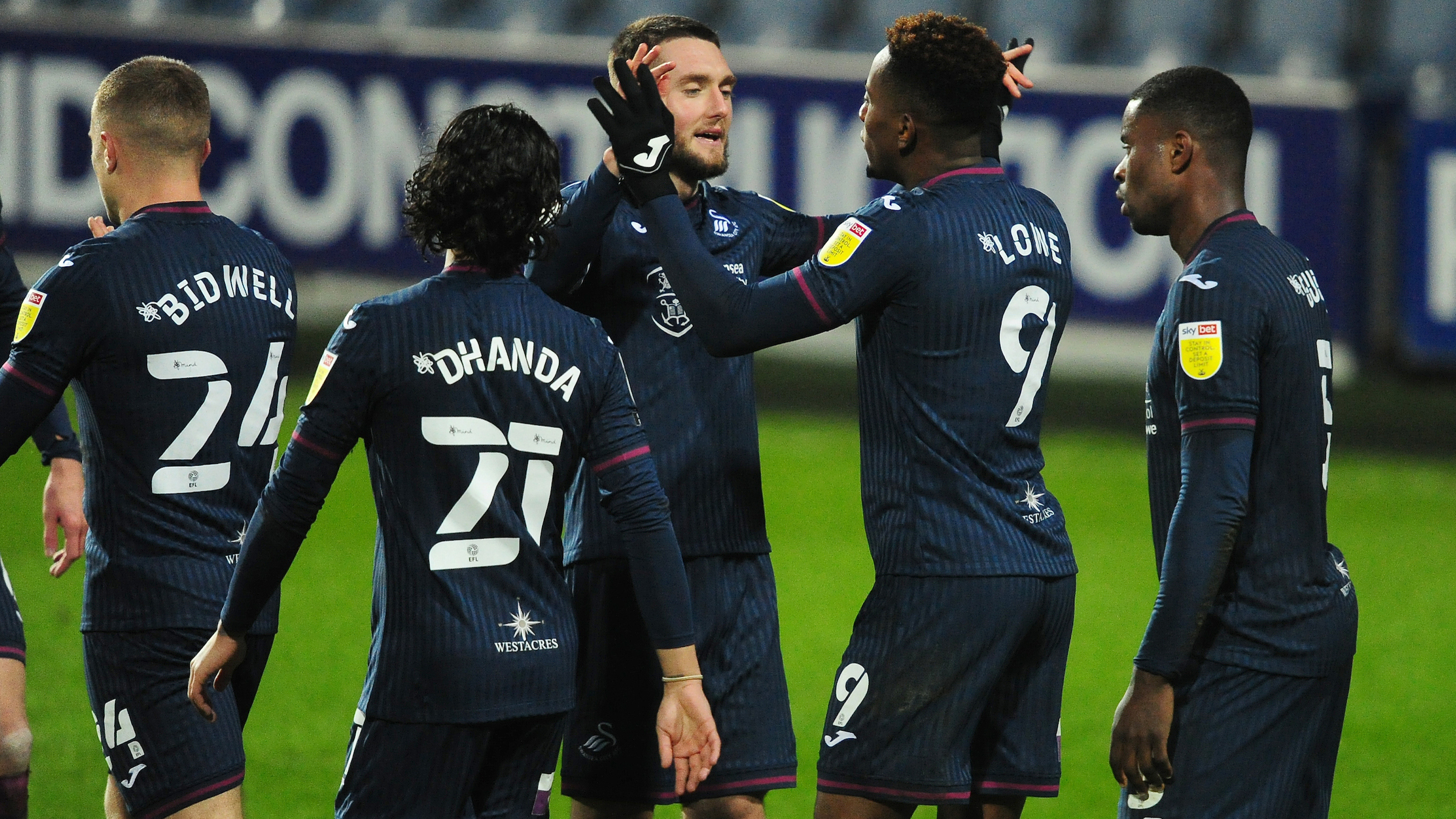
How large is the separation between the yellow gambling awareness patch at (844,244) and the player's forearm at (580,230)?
1.98ft

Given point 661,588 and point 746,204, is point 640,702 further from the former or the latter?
point 746,204

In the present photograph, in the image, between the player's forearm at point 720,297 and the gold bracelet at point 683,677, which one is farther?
the player's forearm at point 720,297

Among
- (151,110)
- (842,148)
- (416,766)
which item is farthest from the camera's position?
(842,148)

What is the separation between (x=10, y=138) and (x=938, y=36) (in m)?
10.5

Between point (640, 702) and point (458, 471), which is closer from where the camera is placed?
point (458, 471)

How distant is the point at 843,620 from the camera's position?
7438mm

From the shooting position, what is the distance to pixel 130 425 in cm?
340

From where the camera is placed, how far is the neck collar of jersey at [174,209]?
351cm

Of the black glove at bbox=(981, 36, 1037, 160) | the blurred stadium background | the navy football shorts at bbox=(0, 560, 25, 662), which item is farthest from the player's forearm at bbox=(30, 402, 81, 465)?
the blurred stadium background

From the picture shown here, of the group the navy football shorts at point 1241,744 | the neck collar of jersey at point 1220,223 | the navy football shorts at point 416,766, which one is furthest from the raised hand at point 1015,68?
the navy football shorts at point 416,766

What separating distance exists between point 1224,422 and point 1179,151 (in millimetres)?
599

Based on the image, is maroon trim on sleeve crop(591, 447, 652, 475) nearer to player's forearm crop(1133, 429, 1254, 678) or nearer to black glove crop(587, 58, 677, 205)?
black glove crop(587, 58, 677, 205)

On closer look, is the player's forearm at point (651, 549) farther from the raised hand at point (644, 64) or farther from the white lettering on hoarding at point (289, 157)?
the white lettering on hoarding at point (289, 157)

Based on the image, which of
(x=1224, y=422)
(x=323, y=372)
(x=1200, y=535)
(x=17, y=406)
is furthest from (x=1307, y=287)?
(x=17, y=406)
